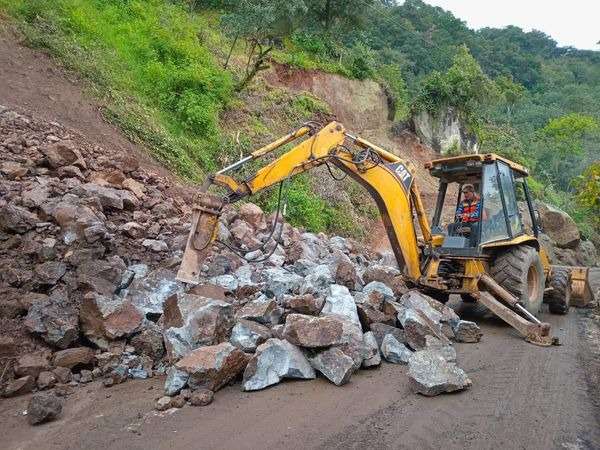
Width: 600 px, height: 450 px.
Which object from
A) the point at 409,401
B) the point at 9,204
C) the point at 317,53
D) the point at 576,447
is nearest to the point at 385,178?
the point at 409,401

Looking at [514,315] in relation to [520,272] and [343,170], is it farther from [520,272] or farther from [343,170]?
[343,170]

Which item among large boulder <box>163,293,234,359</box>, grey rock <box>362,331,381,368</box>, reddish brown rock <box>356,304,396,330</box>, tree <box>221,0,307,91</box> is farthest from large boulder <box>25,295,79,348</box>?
tree <box>221,0,307,91</box>

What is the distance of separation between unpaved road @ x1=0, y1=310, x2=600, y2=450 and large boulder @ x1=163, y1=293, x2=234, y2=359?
1.08ft

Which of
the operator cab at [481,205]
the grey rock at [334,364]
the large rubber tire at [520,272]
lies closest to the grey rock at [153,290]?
the grey rock at [334,364]

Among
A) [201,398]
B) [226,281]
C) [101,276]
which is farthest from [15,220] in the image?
[201,398]

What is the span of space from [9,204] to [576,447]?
545 cm

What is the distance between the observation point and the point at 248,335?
13.4 feet

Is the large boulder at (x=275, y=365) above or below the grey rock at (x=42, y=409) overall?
above

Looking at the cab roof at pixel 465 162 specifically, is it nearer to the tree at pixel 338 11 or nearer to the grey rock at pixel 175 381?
the grey rock at pixel 175 381

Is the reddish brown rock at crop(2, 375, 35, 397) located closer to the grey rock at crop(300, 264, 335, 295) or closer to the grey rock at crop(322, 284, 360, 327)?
the grey rock at crop(322, 284, 360, 327)

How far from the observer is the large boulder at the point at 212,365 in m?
3.53

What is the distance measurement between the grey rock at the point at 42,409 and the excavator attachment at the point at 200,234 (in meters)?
1.42

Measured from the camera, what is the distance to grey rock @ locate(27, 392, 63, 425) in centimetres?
316

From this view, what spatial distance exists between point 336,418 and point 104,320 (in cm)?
203
